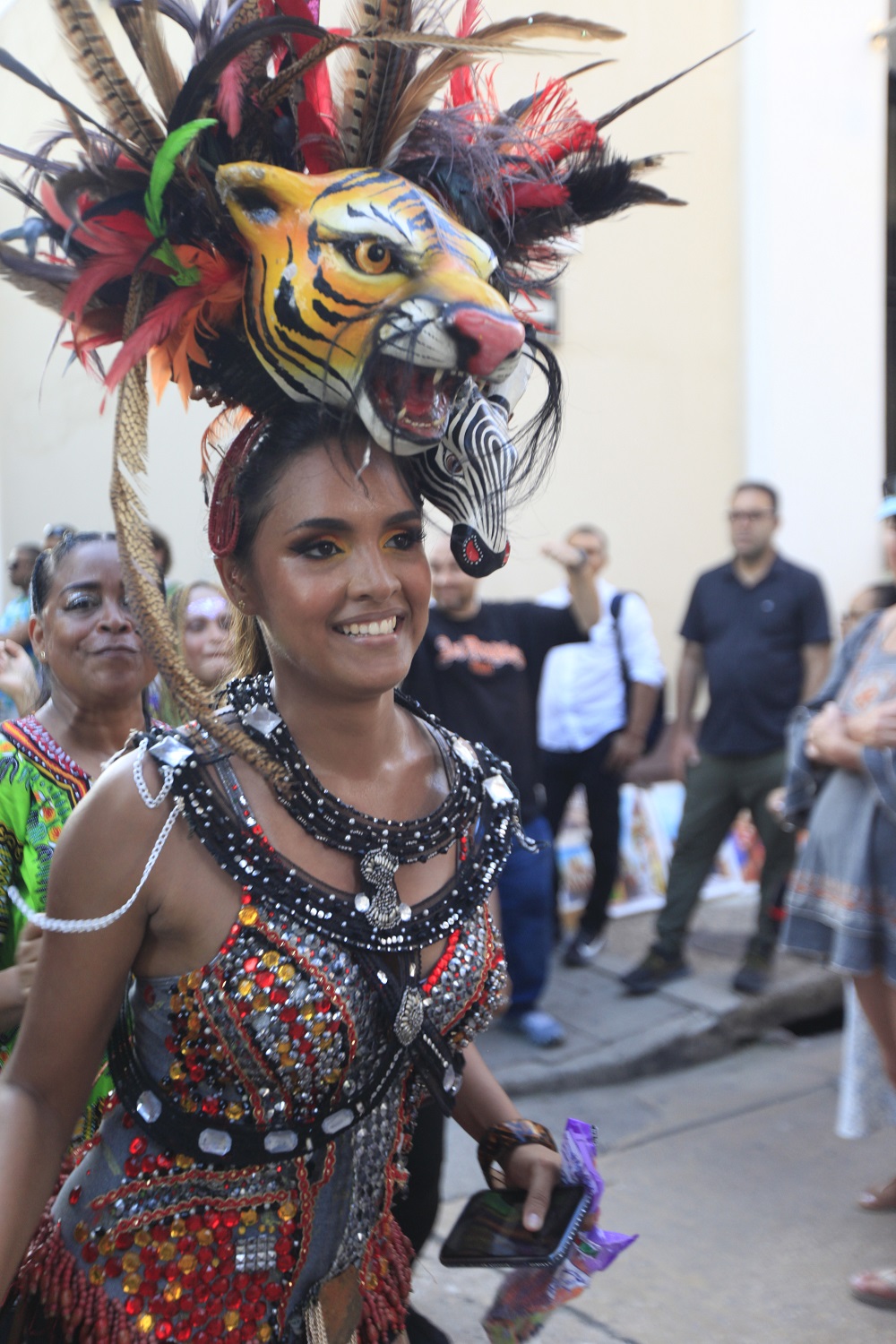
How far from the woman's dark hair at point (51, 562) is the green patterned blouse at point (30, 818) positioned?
→ 31cm

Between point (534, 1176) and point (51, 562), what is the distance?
1.47m

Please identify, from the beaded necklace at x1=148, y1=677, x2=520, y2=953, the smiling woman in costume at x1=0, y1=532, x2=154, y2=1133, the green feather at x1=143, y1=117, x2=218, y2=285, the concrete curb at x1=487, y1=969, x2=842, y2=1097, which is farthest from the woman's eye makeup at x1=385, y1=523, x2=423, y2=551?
the concrete curb at x1=487, y1=969, x2=842, y2=1097

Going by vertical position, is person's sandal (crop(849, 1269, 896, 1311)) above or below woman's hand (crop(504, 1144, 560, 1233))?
below

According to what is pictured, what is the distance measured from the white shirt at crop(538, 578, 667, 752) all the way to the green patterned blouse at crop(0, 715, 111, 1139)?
11.9 ft

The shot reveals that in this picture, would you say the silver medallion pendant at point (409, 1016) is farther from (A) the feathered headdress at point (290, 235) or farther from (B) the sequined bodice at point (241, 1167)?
(A) the feathered headdress at point (290, 235)

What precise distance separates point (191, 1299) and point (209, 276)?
123 centimetres

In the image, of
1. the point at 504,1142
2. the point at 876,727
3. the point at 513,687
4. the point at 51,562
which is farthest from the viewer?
the point at 513,687

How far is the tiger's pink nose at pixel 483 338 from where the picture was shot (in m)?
1.34

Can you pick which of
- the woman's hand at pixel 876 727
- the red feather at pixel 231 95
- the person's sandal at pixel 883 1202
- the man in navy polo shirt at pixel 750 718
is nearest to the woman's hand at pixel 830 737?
the woman's hand at pixel 876 727

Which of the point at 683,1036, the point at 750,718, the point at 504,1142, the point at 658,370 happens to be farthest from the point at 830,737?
the point at 658,370

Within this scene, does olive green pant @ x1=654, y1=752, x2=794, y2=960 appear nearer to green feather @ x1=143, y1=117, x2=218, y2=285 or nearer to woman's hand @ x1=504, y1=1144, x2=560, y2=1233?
woman's hand @ x1=504, y1=1144, x2=560, y2=1233

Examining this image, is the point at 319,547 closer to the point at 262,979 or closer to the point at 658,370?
the point at 262,979

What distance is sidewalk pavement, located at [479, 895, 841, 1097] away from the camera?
4586 millimetres

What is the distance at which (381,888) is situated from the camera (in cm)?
153
